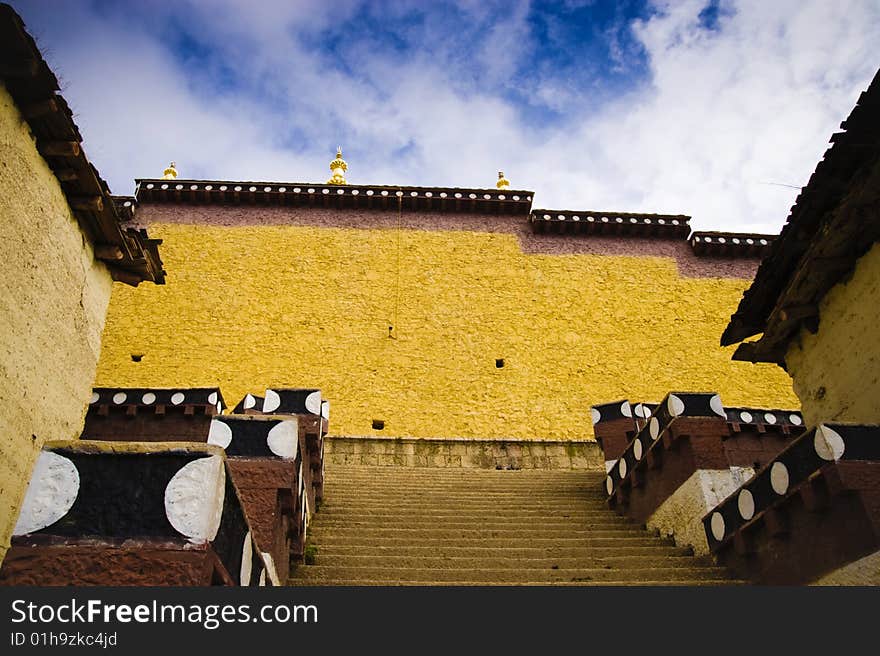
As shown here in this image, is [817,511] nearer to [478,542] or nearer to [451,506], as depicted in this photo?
[478,542]

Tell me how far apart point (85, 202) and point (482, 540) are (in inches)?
142

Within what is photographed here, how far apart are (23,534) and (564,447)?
10.5 meters

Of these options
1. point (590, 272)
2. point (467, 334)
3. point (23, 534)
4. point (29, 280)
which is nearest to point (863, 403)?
point (23, 534)

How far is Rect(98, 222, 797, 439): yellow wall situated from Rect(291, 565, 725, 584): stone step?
25.9 ft

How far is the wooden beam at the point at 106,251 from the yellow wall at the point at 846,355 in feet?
16.5

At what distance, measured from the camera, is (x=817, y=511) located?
11.8 feet

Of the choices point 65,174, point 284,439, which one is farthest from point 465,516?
point 65,174

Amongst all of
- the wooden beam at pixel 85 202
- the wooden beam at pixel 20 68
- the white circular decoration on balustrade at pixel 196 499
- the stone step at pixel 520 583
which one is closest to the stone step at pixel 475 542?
the stone step at pixel 520 583

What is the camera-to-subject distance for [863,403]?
14.7 feet

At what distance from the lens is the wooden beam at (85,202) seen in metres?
4.58

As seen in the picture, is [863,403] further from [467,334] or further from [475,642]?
[467,334]

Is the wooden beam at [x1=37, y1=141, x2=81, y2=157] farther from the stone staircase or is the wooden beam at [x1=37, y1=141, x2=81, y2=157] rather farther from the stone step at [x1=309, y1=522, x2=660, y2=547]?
the stone step at [x1=309, y1=522, x2=660, y2=547]

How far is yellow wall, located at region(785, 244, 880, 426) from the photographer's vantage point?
4.38m

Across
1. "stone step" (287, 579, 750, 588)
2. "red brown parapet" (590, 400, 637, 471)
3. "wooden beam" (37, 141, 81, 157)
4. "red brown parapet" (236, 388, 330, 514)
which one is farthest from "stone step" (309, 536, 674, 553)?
"wooden beam" (37, 141, 81, 157)
